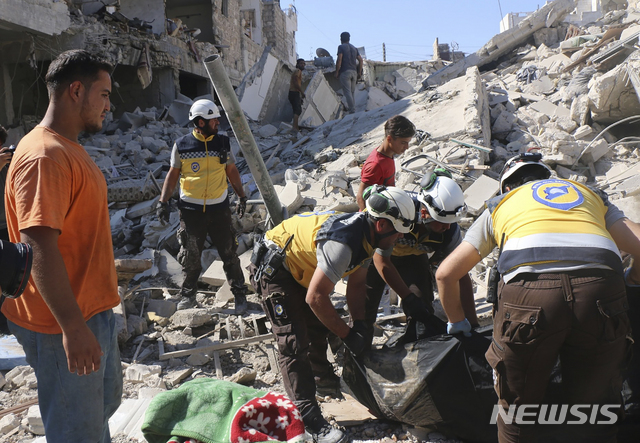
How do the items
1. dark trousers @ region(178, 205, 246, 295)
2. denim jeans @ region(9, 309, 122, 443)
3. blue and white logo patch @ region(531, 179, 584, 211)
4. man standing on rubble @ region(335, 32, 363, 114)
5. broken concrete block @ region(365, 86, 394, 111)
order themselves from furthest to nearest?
broken concrete block @ region(365, 86, 394, 111) < man standing on rubble @ region(335, 32, 363, 114) < dark trousers @ region(178, 205, 246, 295) < blue and white logo patch @ region(531, 179, 584, 211) < denim jeans @ region(9, 309, 122, 443)

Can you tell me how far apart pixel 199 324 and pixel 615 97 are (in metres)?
6.90

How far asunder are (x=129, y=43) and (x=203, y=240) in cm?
837

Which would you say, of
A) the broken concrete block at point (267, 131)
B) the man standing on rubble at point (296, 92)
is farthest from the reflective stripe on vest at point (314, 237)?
the man standing on rubble at point (296, 92)

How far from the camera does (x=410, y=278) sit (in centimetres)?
350

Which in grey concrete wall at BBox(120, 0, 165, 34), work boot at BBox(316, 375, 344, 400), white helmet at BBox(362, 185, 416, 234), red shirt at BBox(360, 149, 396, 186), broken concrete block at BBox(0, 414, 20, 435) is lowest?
work boot at BBox(316, 375, 344, 400)

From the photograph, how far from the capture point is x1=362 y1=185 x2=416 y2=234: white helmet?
8.32 feet

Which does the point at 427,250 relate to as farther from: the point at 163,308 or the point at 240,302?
the point at 163,308

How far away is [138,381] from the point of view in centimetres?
341

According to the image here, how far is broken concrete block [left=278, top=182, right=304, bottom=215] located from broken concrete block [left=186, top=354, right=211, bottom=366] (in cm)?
268

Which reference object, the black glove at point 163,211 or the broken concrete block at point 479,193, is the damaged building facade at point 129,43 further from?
the broken concrete block at point 479,193

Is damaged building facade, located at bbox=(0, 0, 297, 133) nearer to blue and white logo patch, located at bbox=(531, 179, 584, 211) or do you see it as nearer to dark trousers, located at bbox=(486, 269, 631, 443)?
blue and white logo patch, located at bbox=(531, 179, 584, 211)

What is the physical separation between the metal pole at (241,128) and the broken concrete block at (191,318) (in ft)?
3.52

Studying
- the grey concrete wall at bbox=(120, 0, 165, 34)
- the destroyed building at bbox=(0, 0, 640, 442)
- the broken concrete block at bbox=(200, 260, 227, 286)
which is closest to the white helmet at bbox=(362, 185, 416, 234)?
the destroyed building at bbox=(0, 0, 640, 442)

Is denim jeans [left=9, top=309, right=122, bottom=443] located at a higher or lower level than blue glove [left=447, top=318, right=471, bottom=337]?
higher
